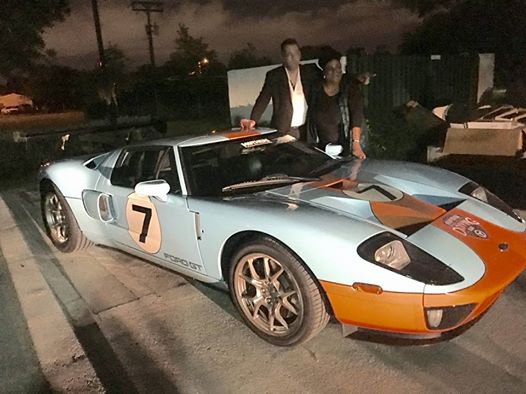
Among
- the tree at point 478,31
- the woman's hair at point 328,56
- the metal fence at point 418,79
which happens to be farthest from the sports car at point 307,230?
the tree at point 478,31

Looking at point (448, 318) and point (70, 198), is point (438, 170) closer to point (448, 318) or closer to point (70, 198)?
point (448, 318)

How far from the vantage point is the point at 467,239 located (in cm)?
273

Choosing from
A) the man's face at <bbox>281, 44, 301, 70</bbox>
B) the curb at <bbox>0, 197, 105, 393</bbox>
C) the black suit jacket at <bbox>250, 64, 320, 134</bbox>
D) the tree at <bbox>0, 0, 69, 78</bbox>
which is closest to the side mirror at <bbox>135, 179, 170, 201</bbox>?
the curb at <bbox>0, 197, 105, 393</bbox>

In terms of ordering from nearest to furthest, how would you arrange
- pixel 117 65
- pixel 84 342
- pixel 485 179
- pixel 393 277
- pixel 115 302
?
pixel 393 277, pixel 84 342, pixel 115 302, pixel 485 179, pixel 117 65

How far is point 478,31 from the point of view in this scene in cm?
1894

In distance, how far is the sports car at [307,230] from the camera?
96.6 inches

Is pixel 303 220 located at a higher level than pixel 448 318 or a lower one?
higher

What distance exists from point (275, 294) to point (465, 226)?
46.2 inches

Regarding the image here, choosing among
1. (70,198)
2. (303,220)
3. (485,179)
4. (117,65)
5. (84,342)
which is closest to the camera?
(303,220)

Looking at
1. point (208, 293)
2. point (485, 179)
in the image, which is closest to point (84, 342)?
point (208, 293)

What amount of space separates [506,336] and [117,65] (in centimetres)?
5289

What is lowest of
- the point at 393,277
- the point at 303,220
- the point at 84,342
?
the point at 84,342

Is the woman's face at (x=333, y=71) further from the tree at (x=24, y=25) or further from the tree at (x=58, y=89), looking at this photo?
the tree at (x=58, y=89)

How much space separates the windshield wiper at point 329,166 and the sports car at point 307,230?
24 mm
